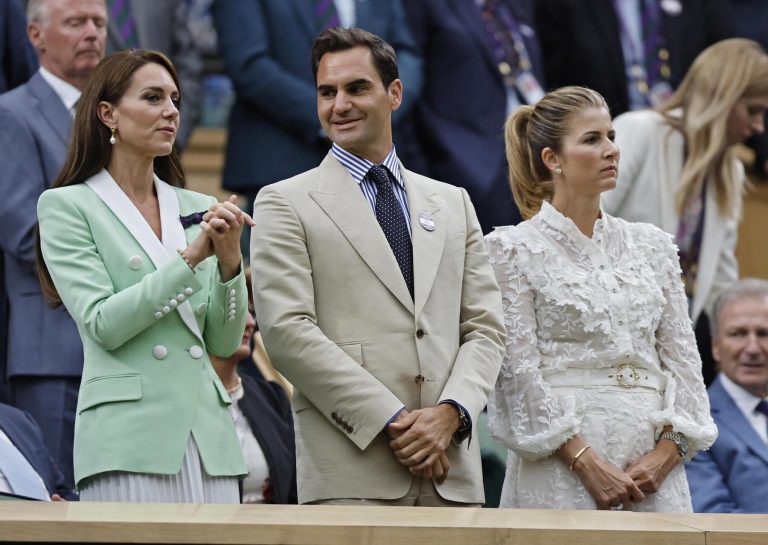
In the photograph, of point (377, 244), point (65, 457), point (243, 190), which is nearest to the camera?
point (377, 244)

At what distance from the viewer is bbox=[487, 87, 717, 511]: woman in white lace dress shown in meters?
4.43

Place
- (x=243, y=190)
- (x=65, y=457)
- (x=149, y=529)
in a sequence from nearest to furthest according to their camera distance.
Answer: (x=149, y=529) → (x=65, y=457) → (x=243, y=190)

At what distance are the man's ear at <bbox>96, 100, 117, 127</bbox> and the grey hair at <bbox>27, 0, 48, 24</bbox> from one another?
1219 millimetres

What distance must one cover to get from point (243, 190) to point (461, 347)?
8.63 ft

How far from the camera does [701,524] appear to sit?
356 centimetres

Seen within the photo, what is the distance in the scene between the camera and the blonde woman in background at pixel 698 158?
637 cm

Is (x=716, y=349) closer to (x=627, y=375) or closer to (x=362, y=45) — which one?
(x=627, y=375)

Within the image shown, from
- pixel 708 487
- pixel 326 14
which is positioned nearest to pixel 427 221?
pixel 708 487

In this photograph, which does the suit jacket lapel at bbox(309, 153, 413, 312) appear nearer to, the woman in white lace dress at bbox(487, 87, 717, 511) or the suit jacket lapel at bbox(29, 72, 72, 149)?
the woman in white lace dress at bbox(487, 87, 717, 511)

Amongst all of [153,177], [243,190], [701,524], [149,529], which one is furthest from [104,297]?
[243,190]

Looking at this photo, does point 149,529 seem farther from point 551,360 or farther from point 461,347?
point 551,360

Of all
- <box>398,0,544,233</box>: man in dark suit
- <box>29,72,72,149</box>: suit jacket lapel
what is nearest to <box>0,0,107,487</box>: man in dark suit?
<box>29,72,72,149</box>: suit jacket lapel

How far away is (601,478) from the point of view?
172 inches

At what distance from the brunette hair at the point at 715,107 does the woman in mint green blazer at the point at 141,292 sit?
2662 mm
